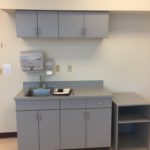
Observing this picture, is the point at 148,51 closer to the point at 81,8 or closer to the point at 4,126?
the point at 81,8

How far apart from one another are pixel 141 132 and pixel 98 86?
1.03 meters

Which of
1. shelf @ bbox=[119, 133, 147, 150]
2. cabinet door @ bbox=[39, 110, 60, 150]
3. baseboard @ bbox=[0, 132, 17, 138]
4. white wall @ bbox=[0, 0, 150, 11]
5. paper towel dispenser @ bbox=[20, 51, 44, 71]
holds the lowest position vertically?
shelf @ bbox=[119, 133, 147, 150]

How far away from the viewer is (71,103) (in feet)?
9.55

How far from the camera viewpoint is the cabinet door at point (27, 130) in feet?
9.43

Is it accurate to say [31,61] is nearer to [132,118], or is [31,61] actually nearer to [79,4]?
[79,4]

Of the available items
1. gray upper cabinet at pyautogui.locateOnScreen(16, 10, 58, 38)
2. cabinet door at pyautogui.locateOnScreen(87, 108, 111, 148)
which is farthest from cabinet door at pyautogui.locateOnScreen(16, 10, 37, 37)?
cabinet door at pyautogui.locateOnScreen(87, 108, 111, 148)

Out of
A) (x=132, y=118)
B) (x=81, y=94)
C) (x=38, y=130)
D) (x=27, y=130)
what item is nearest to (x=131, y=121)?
(x=132, y=118)

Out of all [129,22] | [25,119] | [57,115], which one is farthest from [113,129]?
[129,22]

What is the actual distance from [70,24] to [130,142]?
6.96 feet

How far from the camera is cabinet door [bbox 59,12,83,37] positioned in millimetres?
3006

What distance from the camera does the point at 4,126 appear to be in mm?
3553

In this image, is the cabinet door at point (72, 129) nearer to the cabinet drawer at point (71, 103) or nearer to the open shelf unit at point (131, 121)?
the cabinet drawer at point (71, 103)

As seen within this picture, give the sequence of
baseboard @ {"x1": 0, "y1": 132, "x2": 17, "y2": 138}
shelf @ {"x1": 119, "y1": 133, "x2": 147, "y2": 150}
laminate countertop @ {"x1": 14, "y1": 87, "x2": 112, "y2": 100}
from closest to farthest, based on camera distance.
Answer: laminate countertop @ {"x1": 14, "y1": 87, "x2": 112, "y2": 100} → shelf @ {"x1": 119, "y1": 133, "x2": 147, "y2": 150} → baseboard @ {"x1": 0, "y1": 132, "x2": 17, "y2": 138}

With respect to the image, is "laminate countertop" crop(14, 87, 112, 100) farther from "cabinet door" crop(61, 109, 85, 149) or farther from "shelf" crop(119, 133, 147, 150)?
"shelf" crop(119, 133, 147, 150)
